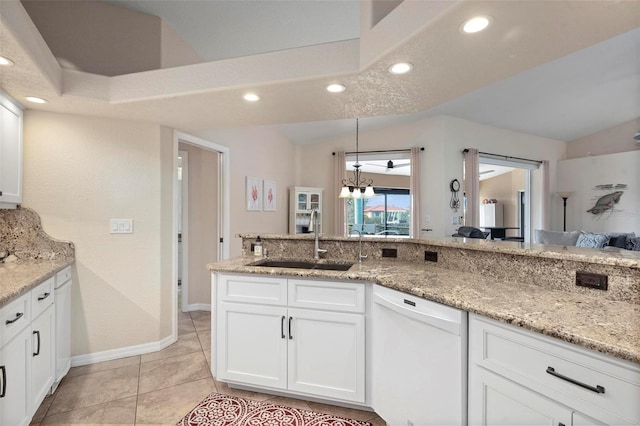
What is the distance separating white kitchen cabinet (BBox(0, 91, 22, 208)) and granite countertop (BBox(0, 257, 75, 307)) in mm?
439

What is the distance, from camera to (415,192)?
5.25m

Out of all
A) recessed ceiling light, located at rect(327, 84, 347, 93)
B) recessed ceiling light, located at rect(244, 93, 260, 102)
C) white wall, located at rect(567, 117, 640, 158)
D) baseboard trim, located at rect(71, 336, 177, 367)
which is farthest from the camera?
white wall, located at rect(567, 117, 640, 158)

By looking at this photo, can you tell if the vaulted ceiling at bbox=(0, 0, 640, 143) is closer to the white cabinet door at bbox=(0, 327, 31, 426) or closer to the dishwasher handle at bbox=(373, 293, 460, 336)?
the dishwasher handle at bbox=(373, 293, 460, 336)

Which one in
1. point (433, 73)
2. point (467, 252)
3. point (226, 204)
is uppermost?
point (433, 73)

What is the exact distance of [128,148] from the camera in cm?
272

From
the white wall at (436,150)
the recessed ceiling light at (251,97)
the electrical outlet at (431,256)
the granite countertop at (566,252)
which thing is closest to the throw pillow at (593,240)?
the white wall at (436,150)

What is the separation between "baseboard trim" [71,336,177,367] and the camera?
257cm

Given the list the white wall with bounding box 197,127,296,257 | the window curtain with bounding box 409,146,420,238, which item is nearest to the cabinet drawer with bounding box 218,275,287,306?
the white wall with bounding box 197,127,296,257

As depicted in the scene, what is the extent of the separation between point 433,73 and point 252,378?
2.23m

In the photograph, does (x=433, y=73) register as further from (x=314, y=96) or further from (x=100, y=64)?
(x=100, y=64)

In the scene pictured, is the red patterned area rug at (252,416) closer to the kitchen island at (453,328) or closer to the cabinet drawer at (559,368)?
the kitchen island at (453,328)

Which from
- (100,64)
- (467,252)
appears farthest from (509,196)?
(100,64)

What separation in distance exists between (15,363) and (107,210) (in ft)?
4.65

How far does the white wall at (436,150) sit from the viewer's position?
510cm
